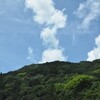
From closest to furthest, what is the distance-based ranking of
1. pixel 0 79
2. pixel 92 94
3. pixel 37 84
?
1. pixel 92 94
2. pixel 37 84
3. pixel 0 79

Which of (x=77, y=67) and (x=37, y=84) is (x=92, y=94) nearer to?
(x=37, y=84)

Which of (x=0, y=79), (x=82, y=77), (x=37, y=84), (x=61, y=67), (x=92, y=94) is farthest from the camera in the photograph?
(x=61, y=67)

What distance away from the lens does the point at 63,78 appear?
451ft

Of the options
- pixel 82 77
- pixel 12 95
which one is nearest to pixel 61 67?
pixel 82 77

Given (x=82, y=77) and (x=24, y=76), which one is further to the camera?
(x=24, y=76)

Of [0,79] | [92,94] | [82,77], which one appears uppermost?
[0,79]

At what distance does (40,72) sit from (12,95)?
50.6 m

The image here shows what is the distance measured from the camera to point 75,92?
113m

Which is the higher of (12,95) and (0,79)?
(0,79)

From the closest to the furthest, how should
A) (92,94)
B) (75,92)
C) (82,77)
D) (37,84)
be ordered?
(92,94) < (75,92) < (82,77) < (37,84)

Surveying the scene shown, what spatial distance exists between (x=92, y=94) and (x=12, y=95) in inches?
828

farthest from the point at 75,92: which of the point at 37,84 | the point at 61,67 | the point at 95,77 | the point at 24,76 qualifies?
the point at 61,67

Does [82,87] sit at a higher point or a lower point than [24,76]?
lower

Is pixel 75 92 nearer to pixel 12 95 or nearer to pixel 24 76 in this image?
pixel 12 95
